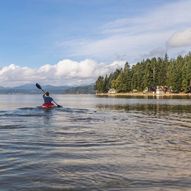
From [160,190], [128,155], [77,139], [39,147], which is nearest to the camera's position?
[160,190]

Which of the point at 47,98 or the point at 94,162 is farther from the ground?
the point at 47,98

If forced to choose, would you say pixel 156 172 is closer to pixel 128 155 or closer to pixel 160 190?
pixel 160 190

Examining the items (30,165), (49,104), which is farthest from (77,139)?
(49,104)

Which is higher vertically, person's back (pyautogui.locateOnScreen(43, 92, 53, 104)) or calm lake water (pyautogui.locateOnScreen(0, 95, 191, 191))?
person's back (pyautogui.locateOnScreen(43, 92, 53, 104))

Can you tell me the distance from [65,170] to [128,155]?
4.33 m

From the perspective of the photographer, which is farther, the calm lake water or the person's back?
the person's back

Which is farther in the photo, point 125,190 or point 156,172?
point 156,172

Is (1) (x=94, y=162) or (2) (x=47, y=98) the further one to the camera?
(2) (x=47, y=98)

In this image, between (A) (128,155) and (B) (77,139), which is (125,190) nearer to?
(A) (128,155)

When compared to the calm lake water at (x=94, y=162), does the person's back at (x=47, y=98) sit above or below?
above

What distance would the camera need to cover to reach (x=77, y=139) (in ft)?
76.5

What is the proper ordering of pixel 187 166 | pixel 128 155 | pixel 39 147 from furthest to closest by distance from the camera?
pixel 39 147, pixel 128 155, pixel 187 166

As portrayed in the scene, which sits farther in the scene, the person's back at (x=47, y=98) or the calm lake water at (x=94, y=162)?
the person's back at (x=47, y=98)

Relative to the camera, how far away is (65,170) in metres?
14.7
